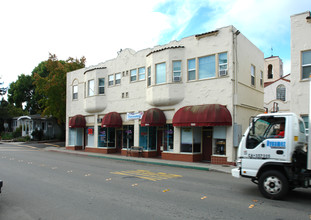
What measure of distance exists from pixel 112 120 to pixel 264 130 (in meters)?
15.5

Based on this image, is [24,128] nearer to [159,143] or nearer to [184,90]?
[159,143]

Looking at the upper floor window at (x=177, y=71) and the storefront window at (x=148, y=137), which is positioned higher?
the upper floor window at (x=177, y=71)

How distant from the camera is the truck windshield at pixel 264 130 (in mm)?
7992

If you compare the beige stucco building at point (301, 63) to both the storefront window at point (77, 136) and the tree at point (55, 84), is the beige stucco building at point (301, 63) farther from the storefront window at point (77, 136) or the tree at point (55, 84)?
the tree at point (55, 84)

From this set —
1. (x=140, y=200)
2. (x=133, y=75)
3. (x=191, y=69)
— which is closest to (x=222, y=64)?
(x=191, y=69)

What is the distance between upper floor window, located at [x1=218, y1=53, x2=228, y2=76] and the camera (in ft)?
53.6

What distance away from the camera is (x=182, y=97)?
1812 cm

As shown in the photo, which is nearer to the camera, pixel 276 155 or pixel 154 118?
pixel 276 155

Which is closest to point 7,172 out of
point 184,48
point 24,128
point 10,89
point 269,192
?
point 269,192

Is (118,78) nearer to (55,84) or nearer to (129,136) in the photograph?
(129,136)

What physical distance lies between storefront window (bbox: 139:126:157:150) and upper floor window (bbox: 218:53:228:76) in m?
7.07

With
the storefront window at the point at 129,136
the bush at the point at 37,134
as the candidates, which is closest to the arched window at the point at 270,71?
the storefront window at the point at 129,136

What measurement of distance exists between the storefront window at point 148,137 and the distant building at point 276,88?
1211cm

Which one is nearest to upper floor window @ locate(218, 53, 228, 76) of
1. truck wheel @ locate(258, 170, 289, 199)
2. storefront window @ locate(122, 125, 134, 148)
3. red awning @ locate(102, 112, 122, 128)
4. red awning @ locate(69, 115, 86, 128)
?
storefront window @ locate(122, 125, 134, 148)
